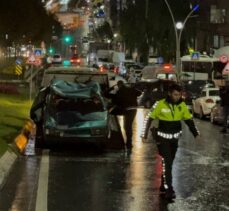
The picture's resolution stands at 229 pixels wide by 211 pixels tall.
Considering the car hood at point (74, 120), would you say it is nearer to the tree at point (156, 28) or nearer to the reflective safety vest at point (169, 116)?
the reflective safety vest at point (169, 116)

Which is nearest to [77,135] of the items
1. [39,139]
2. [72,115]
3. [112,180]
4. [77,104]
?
[72,115]

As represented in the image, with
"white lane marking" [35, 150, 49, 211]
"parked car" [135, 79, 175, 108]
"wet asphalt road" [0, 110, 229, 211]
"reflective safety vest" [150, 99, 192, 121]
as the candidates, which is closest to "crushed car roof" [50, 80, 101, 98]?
"wet asphalt road" [0, 110, 229, 211]

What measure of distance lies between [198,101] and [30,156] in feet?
52.5

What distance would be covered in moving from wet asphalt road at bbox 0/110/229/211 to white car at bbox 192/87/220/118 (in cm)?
1140

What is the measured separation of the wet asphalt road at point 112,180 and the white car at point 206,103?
1140 centimetres

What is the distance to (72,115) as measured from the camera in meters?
15.5

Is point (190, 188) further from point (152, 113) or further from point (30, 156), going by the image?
point (30, 156)

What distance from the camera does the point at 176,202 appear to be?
30.0 ft

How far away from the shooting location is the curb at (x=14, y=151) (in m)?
11.5

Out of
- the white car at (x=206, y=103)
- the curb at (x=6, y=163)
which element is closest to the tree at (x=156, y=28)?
the white car at (x=206, y=103)

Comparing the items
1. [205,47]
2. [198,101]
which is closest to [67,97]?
[198,101]

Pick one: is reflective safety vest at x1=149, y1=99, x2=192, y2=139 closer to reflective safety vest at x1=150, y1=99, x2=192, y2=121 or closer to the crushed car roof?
reflective safety vest at x1=150, y1=99, x2=192, y2=121

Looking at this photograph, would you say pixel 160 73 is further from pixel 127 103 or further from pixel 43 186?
pixel 43 186

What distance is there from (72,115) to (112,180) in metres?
4.68
